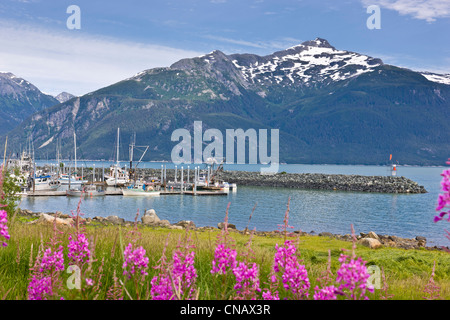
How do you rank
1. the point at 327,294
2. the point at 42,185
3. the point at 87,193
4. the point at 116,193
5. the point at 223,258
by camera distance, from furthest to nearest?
the point at 116,193 → the point at 42,185 → the point at 87,193 → the point at 223,258 → the point at 327,294

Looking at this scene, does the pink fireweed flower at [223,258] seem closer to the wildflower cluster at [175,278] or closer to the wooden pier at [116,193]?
the wildflower cluster at [175,278]

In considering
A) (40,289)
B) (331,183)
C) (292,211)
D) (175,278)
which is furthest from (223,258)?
(331,183)

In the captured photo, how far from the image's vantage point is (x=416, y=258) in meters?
16.8

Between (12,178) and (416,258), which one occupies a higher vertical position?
(12,178)

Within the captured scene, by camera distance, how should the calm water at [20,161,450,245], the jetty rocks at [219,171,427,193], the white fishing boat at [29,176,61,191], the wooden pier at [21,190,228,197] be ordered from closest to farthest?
the calm water at [20,161,450,245] → the wooden pier at [21,190,228,197] → the white fishing boat at [29,176,61,191] → the jetty rocks at [219,171,427,193]

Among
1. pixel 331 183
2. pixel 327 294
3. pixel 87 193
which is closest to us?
pixel 327 294

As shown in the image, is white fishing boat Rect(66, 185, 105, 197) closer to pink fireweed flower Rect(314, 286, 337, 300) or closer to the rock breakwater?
the rock breakwater

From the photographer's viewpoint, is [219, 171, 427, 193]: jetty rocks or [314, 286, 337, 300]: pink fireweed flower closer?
[314, 286, 337, 300]: pink fireweed flower

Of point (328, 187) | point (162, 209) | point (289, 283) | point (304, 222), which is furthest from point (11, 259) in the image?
point (328, 187)

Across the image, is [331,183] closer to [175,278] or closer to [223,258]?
[223,258]

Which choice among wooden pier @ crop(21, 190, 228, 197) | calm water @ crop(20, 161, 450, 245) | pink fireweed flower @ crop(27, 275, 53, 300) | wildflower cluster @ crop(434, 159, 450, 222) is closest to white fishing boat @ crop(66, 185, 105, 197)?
wooden pier @ crop(21, 190, 228, 197)

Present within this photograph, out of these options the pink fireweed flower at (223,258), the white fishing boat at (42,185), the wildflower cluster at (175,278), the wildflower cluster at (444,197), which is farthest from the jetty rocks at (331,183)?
the wildflower cluster at (444,197)
